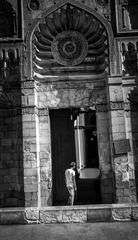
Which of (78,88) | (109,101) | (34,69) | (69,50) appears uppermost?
(69,50)

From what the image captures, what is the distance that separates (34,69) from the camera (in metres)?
10.6

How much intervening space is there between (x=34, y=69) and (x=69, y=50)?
1.63 m

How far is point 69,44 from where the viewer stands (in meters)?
11.0

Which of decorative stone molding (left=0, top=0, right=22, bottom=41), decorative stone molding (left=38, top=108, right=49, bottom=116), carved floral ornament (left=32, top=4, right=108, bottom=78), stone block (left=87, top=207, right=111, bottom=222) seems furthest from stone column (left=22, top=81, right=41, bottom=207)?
stone block (left=87, top=207, right=111, bottom=222)

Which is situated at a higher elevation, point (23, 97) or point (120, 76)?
point (120, 76)

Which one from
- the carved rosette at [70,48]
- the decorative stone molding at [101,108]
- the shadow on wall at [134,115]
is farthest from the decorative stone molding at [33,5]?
the shadow on wall at [134,115]

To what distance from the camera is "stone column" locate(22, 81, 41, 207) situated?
9.55 meters

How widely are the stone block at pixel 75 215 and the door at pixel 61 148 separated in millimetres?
2977

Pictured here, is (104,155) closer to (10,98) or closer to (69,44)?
(10,98)

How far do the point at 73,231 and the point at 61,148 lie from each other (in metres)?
4.45

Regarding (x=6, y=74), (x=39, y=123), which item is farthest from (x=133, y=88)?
(x=6, y=74)

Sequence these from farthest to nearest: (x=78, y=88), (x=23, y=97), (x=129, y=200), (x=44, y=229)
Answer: (x=78, y=88) < (x=23, y=97) < (x=129, y=200) < (x=44, y=229)

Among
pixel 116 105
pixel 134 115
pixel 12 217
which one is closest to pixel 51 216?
pixel 12 217

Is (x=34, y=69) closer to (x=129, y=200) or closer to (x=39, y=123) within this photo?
(x=39, y=123)
